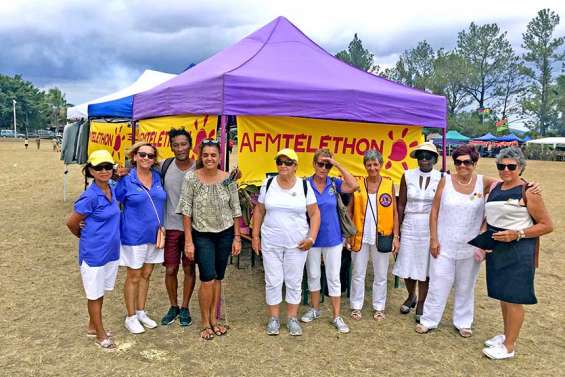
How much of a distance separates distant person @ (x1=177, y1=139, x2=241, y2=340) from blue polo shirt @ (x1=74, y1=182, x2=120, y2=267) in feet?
1.71

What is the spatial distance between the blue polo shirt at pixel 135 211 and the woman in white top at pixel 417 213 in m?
2.17

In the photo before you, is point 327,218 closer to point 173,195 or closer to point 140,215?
point 173,195

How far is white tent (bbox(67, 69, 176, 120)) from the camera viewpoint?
9.00 meters

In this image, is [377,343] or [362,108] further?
[362,108]

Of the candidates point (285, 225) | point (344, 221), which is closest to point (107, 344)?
point (285, 225)

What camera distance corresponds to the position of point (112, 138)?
27.3 feet

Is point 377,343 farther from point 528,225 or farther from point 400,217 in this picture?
point 528,225

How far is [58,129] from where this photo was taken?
209 ft

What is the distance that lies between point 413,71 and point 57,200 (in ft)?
196

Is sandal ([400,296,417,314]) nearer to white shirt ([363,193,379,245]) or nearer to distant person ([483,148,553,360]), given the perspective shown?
white shirt ([363,193,379,245])

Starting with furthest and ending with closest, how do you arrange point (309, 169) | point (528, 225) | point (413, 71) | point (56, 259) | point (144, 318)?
point (413, 71) → point (56, 259) → point (309, 169) → point (144, 318) → point (528, 225)

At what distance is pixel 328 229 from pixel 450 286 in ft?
→ 3.82

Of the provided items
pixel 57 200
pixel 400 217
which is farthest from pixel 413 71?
pixel 400 217

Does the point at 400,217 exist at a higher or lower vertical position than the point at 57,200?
higher
